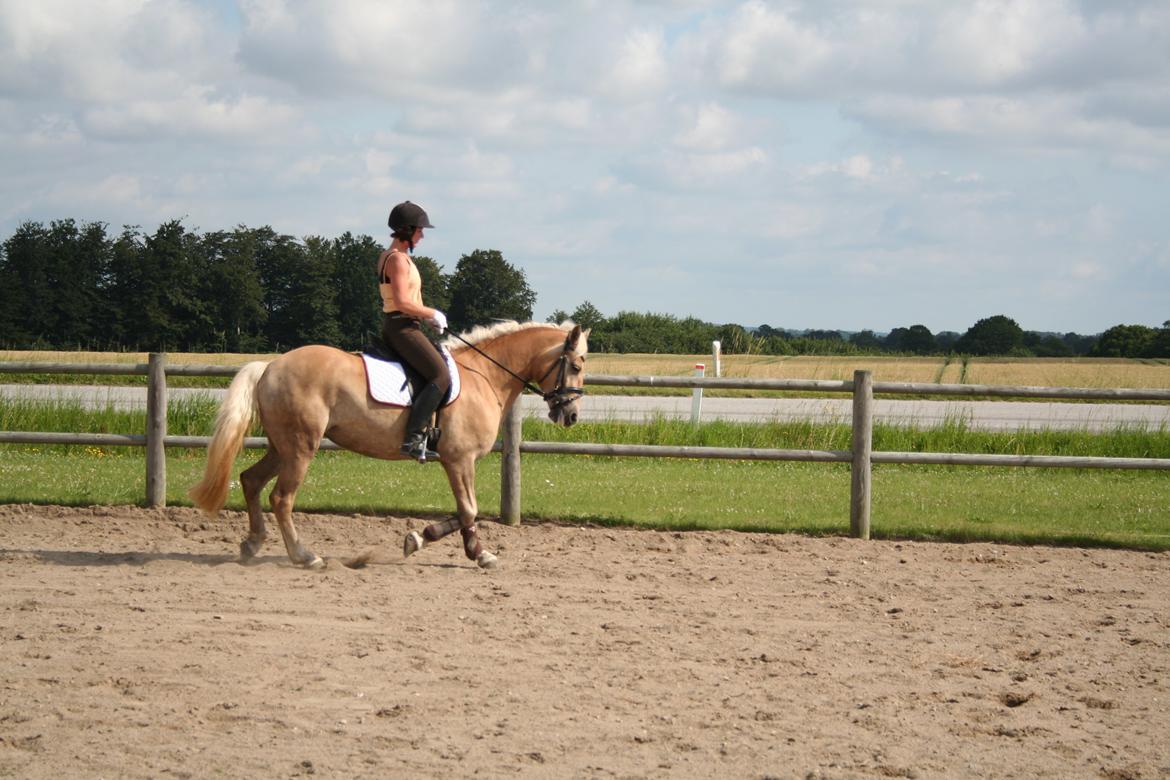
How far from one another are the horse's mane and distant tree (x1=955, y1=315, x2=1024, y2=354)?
48953 mm

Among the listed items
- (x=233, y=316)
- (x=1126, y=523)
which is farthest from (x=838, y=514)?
(x=233, y=316)

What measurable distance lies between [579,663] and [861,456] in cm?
509

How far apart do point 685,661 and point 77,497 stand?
7109 millimetres

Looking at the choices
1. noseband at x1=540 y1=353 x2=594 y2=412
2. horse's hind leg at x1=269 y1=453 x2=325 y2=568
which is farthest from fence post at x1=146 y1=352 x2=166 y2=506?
noseband at x1=540 y1=353 x2=594 y2=412

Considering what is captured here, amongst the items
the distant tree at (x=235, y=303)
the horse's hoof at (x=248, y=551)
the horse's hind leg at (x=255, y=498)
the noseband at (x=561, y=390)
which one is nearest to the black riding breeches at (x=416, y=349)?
the noseband at (x=561, y=390)

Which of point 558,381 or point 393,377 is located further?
point 558,381

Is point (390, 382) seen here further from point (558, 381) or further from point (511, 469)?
point (511, 469)

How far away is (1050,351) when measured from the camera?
5397 cm

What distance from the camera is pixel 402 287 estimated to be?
799cm

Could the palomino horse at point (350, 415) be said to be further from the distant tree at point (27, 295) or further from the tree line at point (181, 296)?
the distant tree at point (27, 295)

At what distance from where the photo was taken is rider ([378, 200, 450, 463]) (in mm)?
8023

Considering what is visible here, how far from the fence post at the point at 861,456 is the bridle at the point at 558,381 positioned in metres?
2.82

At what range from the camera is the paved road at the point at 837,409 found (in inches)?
757

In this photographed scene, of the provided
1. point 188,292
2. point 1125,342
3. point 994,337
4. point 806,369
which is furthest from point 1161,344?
point 188,292
